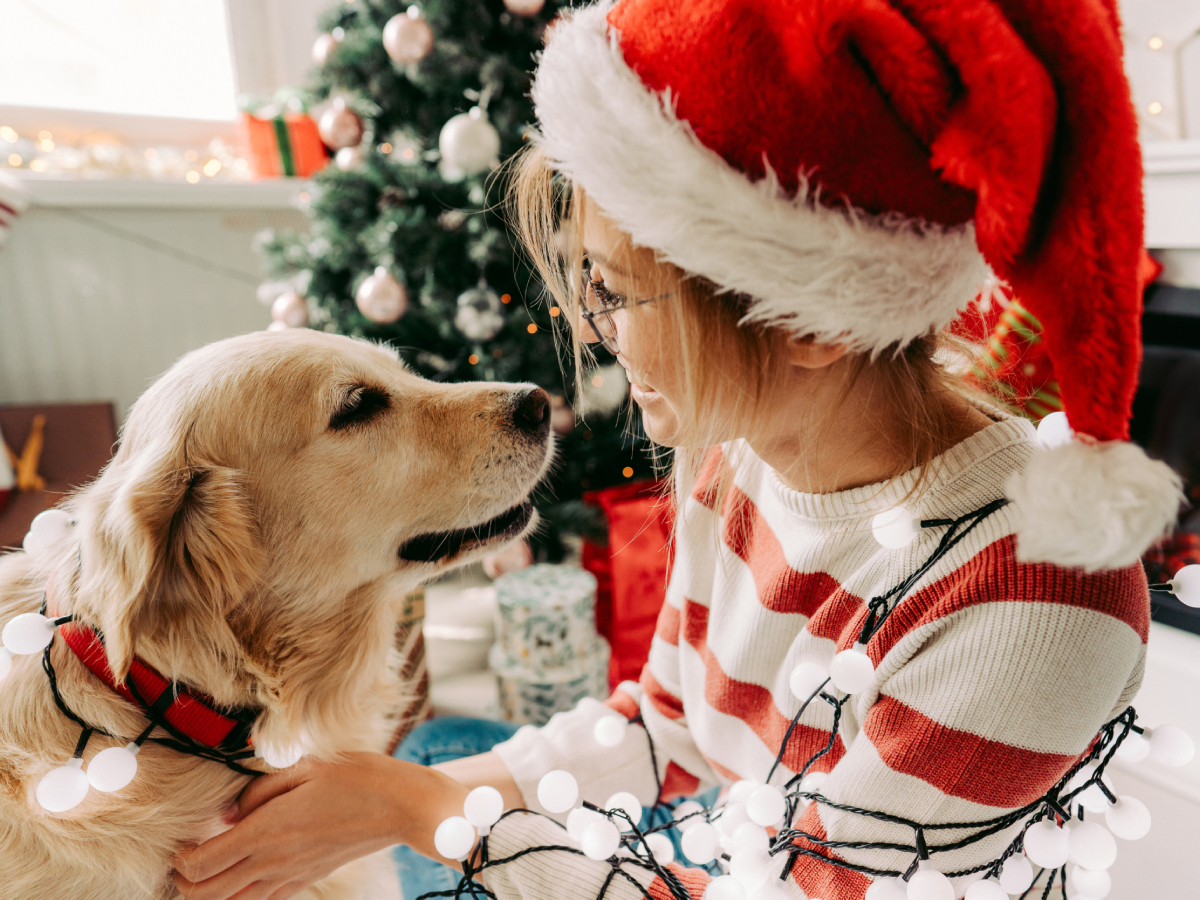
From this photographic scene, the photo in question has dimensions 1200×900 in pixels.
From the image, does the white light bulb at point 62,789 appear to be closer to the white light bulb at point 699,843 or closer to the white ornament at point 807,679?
the white light bulb at point 699,843

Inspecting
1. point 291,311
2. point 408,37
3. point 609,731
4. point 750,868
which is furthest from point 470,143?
point 750,868

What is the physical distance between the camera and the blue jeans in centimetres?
112

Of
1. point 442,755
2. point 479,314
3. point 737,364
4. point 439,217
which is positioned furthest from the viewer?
point 439,217

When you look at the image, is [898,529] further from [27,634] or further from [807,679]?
[27,634]

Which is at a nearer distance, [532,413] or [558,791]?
[558,791]

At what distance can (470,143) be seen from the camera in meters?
1.53

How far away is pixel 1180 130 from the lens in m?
1.42

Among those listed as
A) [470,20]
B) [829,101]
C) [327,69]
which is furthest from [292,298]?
[829,101]

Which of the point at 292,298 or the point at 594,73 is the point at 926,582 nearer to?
the point at 594,73

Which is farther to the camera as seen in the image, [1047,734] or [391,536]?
[391,536]

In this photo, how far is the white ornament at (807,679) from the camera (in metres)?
0.73

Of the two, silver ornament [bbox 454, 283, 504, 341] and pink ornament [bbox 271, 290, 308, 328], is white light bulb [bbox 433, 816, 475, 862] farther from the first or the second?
pink ornament [bbox 271, 290, 308, 328]

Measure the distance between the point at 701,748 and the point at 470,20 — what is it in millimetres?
1628

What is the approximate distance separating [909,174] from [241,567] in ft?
2.41
